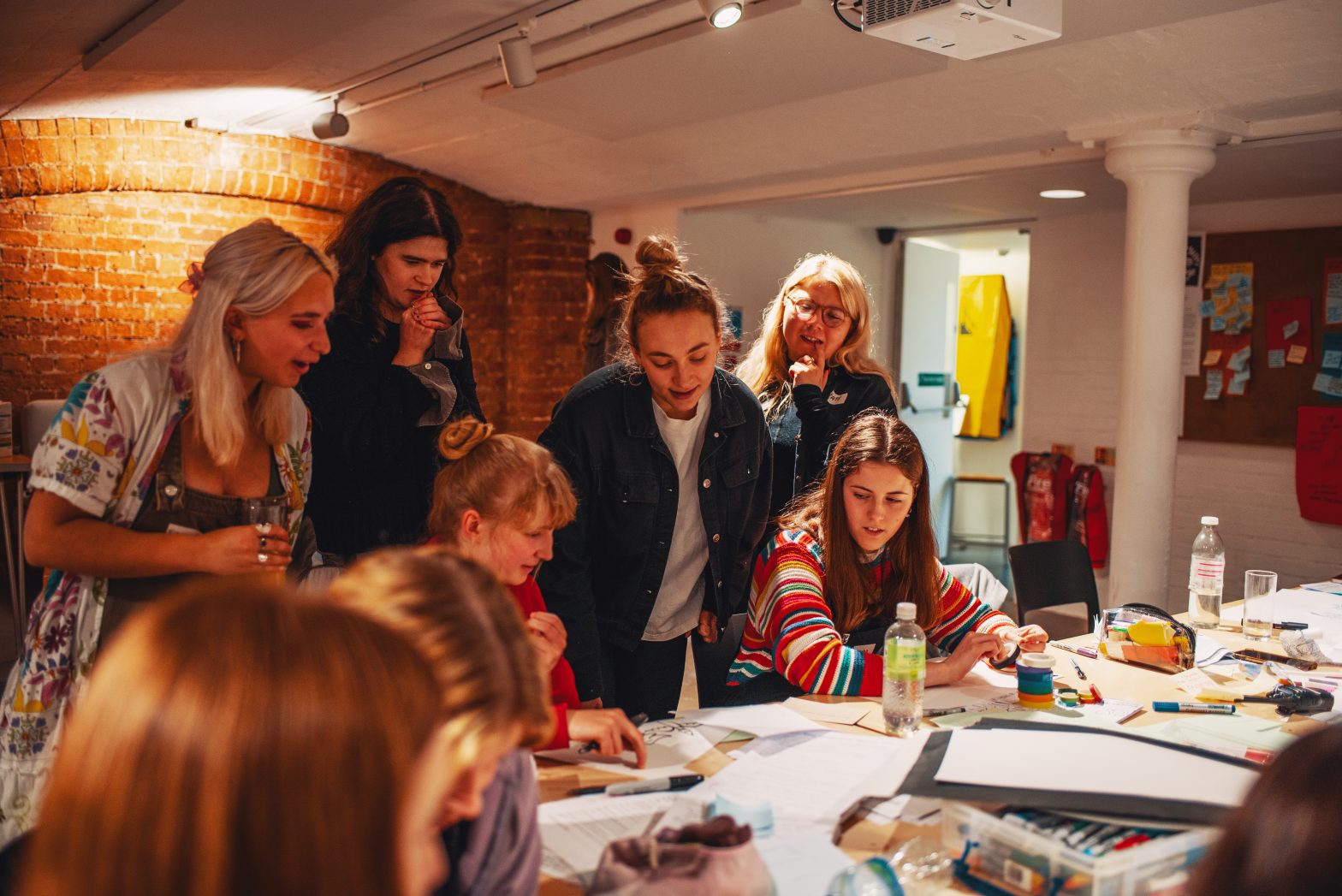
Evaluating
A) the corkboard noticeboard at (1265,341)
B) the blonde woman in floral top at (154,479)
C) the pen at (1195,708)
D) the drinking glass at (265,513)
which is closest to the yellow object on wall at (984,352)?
the corkboard noticeboard at (1265,341)

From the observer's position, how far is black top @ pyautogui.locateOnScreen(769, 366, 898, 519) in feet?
9.58

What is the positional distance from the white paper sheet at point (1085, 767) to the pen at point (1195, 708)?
0.59m

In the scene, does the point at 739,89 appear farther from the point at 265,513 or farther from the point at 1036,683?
the point at 265,513

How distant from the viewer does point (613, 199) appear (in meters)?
6.25

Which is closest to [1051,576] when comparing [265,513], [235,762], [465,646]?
[265,513]

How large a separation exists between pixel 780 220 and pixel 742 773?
5.26 metres

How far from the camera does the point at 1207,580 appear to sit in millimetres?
2799


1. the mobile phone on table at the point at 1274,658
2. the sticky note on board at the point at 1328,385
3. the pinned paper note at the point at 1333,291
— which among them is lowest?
the mobile phone on table at the point at 1274,658

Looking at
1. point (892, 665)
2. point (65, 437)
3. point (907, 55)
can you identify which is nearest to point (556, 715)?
point (892, 665)

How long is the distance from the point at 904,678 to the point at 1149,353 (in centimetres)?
254

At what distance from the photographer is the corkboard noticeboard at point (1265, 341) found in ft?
16.2

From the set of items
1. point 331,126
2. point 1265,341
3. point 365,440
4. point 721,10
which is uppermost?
point 331,126

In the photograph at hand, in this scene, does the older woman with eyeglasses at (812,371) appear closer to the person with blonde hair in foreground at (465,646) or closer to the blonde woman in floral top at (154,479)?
the blonde woman in floral top at (154,479)

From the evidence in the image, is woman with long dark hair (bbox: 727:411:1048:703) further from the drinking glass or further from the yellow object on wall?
the yellow object on wall
